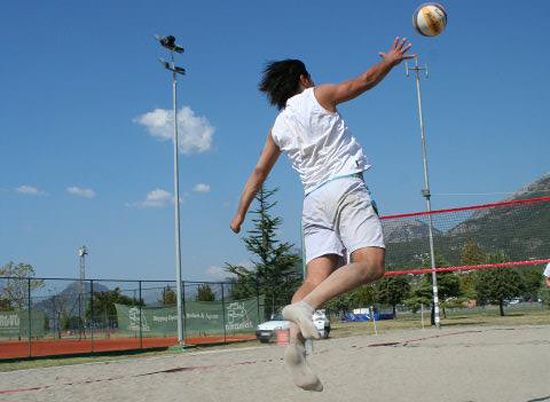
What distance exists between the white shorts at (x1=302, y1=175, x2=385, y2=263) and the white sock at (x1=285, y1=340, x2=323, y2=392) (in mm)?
676

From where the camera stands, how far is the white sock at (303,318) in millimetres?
3680

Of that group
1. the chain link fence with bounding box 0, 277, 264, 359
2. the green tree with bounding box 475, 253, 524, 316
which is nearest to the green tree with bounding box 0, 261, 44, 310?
the chain link fence with bounding box 0, 277, 264, 359

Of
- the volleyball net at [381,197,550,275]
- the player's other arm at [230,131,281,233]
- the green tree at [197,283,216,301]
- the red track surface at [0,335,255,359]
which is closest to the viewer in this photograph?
the player's other arm at [230,131,281,233]

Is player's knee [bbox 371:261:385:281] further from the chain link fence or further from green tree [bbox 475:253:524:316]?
green tree [bbox 475:253:524:316]

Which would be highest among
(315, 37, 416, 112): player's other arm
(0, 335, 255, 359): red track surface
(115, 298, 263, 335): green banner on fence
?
(315, 37, 416, 112): player's other arm

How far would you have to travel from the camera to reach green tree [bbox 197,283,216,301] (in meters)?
29.2

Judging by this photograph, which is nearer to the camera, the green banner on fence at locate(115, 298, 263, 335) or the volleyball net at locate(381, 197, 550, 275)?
the volleyball net at locate(381, 197, 550, 275)

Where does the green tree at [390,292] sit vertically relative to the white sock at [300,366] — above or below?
above

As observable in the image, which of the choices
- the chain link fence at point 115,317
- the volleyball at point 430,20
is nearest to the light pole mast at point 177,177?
the chain link fence at point 115,317

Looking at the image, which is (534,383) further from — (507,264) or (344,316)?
(344,316)

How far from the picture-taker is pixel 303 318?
147 inches

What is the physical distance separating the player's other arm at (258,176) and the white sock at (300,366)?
122cm

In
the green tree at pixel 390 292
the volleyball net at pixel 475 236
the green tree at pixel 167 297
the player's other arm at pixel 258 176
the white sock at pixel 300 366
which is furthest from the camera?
the green tree at pixel 390 292

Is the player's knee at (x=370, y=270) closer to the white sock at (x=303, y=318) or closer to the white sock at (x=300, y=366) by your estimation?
the white sock at (x=303, y=318)
